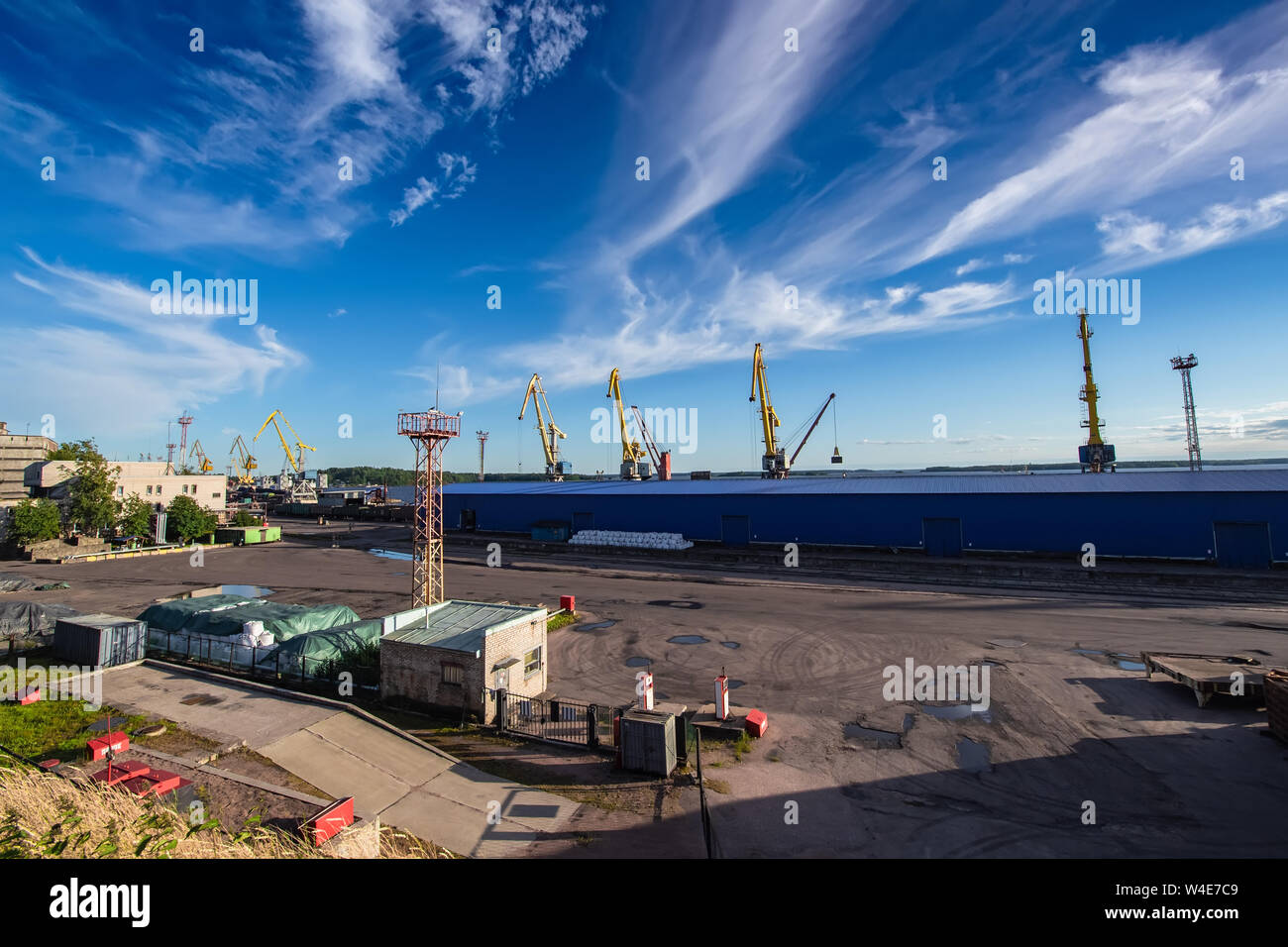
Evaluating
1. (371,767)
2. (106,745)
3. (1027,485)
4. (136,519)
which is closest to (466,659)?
(371,767)

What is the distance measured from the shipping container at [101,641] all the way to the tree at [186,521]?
39984 mm

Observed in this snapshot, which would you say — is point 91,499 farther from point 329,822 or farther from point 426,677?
point 329,822

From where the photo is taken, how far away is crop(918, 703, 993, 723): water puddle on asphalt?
52.4 feet

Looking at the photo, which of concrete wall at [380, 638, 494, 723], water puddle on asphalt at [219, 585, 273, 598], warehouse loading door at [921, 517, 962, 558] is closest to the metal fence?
concrete wall at [380, 638, 494, 723]

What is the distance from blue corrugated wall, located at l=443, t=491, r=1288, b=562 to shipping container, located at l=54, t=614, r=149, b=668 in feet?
118

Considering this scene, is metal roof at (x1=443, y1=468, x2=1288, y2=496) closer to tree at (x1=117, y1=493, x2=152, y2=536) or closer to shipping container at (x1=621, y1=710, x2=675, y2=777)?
tree at (x1=117, y1=493, x2=152, y2=536)

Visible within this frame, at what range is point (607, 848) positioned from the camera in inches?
415

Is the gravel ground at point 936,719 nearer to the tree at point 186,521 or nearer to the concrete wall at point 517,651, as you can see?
the concrete wall at point 517,651

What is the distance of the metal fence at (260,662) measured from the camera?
→ 19.2 meters

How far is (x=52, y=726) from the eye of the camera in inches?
618

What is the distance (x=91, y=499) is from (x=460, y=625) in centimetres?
5721
